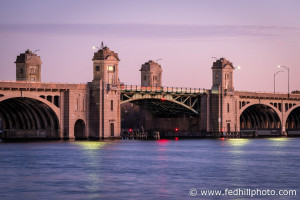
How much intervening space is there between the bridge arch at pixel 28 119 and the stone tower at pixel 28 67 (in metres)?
7.05

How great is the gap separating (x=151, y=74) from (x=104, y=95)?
31.3 metres

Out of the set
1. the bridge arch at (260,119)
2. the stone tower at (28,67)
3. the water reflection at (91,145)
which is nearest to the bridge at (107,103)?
the stone tower at (28,67)

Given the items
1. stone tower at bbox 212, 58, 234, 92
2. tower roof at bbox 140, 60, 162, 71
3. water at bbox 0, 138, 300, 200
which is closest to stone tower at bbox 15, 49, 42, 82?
tower roof at bbox 140, 60, 162, 71

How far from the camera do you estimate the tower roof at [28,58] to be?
13250cm

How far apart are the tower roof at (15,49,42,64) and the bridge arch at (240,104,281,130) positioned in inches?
2456

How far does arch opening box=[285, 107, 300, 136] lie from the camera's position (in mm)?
193500

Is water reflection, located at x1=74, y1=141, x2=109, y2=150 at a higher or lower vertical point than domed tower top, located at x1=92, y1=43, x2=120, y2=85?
lower

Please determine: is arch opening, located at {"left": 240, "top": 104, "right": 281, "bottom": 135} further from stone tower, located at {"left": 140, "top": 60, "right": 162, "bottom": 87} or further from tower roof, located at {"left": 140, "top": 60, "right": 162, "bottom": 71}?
tower roof, located at {"left": 140, "top": 60, "right": 162, "bottom": 71}

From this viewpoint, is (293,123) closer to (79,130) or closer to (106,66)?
(106,66)

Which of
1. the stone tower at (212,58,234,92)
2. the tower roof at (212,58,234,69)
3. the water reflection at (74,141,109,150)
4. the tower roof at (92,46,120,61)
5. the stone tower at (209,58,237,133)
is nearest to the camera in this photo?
the water reflection at (74,141,109,150)

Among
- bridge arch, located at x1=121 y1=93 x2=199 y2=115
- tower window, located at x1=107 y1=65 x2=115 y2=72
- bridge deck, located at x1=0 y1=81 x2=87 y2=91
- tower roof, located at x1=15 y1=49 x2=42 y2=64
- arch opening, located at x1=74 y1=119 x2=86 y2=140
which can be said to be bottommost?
arch opening, located at x1=74 y1=119 x2=86 y2=140

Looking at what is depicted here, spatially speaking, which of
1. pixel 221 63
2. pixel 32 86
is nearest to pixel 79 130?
pixel 32 86

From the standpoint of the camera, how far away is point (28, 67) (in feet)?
434

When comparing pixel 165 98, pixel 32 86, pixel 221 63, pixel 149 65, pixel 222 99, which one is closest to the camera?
pixel 32 86
